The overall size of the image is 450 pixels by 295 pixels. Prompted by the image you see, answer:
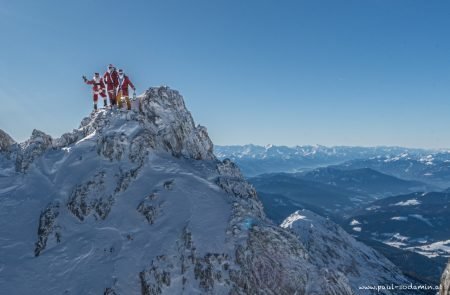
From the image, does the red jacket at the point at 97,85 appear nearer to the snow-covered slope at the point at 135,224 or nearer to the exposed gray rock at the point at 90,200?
the snow-covered slope at the point at 135,224

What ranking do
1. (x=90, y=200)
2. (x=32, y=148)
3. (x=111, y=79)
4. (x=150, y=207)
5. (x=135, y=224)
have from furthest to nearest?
(x=111, y=79), (x=32, y=148), (x=90, y=200), (x=150, y=207), (x=135, y=224)

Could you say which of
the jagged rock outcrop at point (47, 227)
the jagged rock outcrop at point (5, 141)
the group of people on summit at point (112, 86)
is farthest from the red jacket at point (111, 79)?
the jagged rock outcrop at point (47, 227)

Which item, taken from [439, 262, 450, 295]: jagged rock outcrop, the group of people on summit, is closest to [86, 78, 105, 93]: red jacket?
the group of people on summit

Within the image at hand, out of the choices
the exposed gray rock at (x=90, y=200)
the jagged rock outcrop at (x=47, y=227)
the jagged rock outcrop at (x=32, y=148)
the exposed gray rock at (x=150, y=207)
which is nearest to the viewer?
the jagged rock outcrop at (x=47, y=227)

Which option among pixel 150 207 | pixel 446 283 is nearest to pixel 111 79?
pixel 150 207

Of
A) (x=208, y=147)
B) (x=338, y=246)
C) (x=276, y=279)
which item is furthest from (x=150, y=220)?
(x=338, y=246)

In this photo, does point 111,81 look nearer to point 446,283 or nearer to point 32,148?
point 32,148

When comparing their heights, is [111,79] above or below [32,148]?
above
